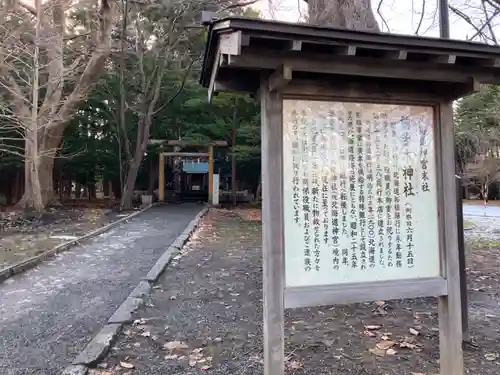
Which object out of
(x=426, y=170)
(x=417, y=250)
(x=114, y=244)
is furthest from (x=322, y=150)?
(x=114, y=244)

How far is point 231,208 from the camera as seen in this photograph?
67.4 ft

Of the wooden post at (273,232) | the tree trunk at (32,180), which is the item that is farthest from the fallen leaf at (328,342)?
the tree trunk at (32,180)

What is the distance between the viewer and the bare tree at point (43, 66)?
1202 cm

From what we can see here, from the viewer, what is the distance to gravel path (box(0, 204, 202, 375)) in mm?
3537

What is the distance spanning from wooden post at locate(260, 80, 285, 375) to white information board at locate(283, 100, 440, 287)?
6cm

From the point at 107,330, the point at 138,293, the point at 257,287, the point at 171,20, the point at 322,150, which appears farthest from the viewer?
the point at 171,20

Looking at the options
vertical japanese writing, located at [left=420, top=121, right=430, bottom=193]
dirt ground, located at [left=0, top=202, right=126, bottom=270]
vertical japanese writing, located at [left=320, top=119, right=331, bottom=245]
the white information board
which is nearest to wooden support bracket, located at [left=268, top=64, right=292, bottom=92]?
the white information board

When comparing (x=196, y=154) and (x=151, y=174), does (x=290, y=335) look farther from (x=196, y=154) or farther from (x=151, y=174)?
(x=151, y=174)

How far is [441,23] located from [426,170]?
2.01 meters

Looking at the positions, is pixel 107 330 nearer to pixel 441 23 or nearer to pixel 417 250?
pixel 417 250

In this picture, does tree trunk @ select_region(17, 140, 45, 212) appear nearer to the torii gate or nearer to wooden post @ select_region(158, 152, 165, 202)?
the torii gate

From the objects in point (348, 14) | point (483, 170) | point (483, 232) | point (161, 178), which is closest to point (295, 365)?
point (348, 14)

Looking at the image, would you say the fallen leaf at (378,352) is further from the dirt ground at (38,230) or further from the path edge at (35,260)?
the dirt ground at (38,230)

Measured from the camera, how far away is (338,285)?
2766 millimetres
